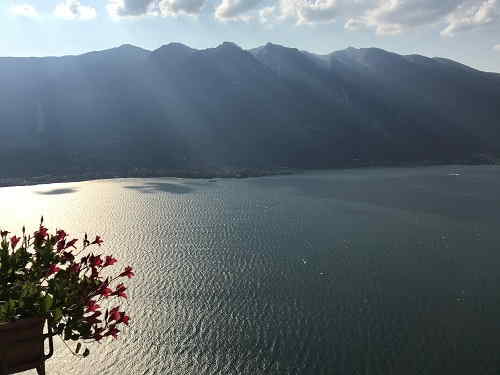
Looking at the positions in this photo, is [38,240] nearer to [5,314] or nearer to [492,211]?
[5,314]

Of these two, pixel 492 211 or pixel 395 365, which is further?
pixel 492 211

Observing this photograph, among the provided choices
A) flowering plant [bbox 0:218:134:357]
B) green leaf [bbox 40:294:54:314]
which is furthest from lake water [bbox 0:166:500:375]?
green leaf [bbox 40:294:54:314]

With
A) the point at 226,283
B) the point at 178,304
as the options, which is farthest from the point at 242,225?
the point at 178,304

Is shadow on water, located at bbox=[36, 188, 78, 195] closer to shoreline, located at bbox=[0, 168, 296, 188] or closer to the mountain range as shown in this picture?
shoreline, located at bbox=[0, 168, 296, 188]

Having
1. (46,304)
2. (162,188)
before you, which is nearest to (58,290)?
(46,304)

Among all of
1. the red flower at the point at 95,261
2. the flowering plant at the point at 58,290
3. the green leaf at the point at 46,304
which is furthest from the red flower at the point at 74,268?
the green leaf at the point at 46,304

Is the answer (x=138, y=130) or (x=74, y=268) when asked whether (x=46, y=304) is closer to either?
(x=74, y=268)
